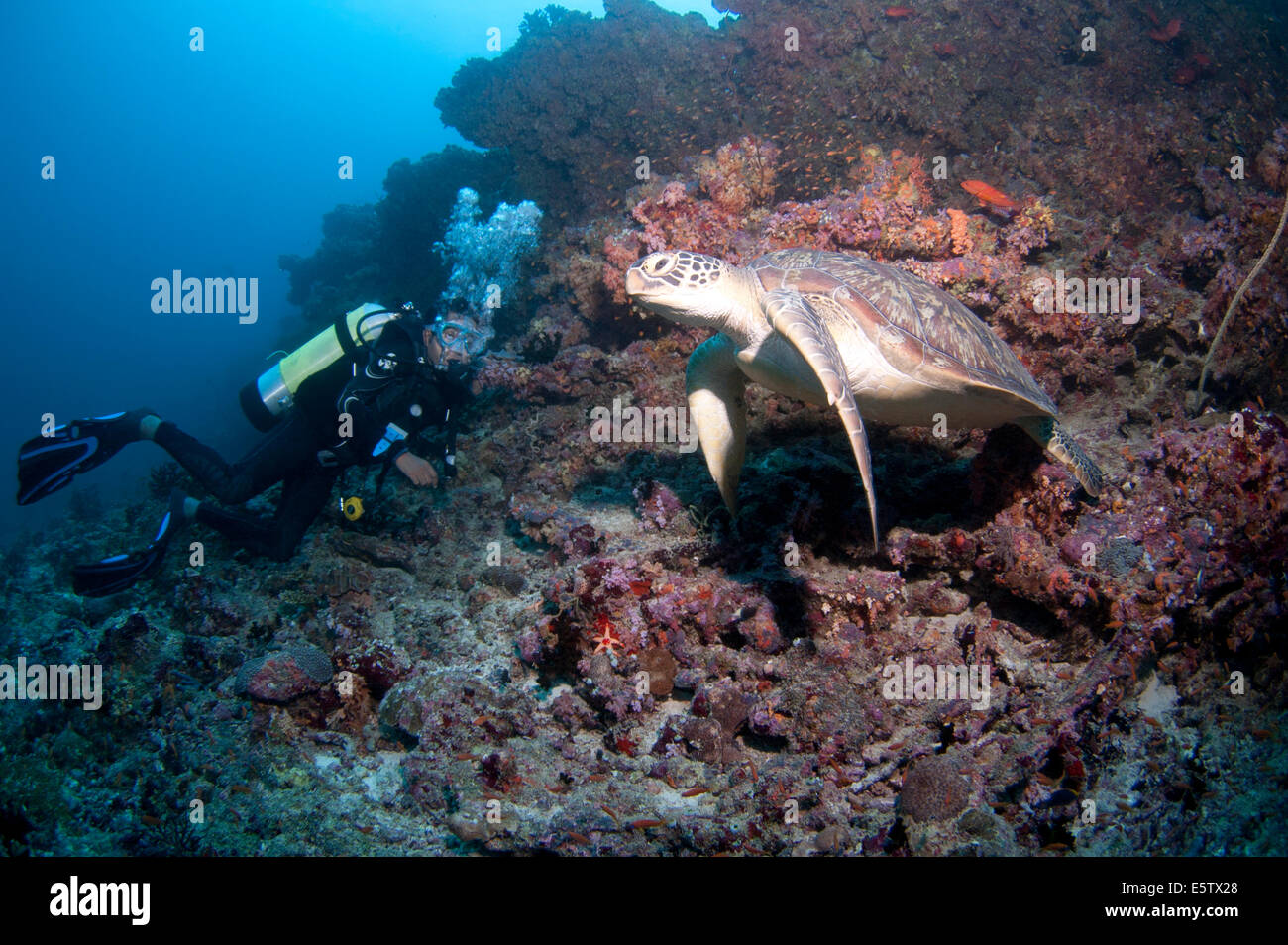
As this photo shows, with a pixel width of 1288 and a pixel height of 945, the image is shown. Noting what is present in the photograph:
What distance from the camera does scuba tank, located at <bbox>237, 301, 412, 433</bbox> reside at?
19.2 ft

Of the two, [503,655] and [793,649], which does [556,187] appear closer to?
[503,655]

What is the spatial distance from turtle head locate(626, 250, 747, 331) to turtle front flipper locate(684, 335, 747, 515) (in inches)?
17.1

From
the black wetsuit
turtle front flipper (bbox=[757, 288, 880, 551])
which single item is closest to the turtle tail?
turtle front flipper (bbox=[757, 288, 880, 551])

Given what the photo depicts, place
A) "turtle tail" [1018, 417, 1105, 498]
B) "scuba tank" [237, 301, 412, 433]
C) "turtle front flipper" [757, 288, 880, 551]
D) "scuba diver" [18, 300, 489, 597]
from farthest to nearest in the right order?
"scuba tank" [237, 301, 412, 433], "scuba diver" [18, 300, 489, 597], "turtle tail" [1018, 417, 1105, 498], "turtle front flipper" [757, 288, 880, 551]

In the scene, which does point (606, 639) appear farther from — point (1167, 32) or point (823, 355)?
point (1167, 32)

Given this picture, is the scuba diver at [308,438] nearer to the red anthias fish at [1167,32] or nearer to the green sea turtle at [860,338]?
the green sea turtle at [860,338]

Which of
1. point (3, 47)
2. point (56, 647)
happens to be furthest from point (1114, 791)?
point (3, 47)

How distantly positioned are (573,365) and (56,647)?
18.4 feet

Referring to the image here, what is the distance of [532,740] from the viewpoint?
119 inches

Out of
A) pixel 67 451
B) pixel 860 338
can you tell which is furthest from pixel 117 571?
pixel 860 338

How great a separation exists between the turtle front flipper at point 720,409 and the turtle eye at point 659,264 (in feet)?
2.26

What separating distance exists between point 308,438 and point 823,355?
5628 mm

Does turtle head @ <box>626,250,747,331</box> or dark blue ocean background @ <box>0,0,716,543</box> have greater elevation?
dark blue ocean background @ <box>0,0,716,543</box>

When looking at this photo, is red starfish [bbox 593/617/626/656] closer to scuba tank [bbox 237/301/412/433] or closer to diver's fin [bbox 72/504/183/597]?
scuba tank [bbox 237/301/412/433]
